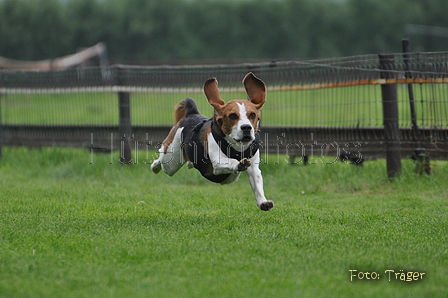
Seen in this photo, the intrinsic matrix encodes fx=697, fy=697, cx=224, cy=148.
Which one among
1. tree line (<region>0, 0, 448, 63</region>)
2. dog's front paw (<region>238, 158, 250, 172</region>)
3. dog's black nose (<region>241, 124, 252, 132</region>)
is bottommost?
dog's front paw (<region>238, 158, 250, 172</region>)

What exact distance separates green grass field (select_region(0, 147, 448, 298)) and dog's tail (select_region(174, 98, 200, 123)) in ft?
3.79

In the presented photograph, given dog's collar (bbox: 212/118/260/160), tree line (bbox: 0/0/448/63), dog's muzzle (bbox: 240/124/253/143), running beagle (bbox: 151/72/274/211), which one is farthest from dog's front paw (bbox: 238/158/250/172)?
tree line (bbox: 0/0/448/63)

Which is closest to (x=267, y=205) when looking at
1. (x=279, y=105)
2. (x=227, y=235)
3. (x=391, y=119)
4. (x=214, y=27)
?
(x=227, y=235)

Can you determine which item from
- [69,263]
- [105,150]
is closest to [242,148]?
[69,263]

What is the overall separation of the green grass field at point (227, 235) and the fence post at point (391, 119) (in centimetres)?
21

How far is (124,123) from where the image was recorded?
43.1 ft

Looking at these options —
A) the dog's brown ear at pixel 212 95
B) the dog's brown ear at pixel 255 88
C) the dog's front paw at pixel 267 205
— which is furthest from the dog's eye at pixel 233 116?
the dog's front paw at pixel 267 205

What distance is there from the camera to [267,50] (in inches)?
1970

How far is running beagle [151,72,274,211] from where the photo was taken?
6.86 metres

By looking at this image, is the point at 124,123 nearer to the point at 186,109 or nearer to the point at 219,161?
the point at 186,109

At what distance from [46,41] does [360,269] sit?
45.7 metres

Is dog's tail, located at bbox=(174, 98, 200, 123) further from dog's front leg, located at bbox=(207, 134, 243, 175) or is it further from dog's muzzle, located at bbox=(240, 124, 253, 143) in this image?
dog's muzzle, located at bbox=(240, 124, 253, 143)

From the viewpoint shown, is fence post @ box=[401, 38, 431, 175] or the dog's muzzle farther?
fence post @ box=[401, 38, 431, 175]

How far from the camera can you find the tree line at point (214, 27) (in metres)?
A: 48.3
